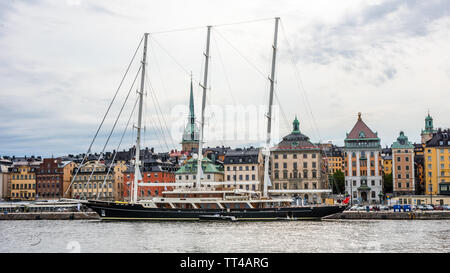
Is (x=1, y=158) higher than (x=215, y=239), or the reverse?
(x=1, y=158)

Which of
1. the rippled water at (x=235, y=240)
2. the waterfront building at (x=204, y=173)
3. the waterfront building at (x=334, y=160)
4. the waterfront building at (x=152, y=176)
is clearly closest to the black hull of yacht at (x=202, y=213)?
the rippled water at (x=235, y=240)

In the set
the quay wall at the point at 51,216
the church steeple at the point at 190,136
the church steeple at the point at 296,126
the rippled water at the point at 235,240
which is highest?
the church steeple at the point at 190,136

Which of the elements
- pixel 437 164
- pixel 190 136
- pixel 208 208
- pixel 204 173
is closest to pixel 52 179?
pixel 204 173

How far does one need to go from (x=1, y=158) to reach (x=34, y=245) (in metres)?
110

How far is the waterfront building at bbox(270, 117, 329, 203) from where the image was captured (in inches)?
4313

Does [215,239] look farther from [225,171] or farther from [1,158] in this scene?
[1,158]

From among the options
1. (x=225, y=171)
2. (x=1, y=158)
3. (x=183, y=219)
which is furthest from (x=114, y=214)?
(x=1, y=158)

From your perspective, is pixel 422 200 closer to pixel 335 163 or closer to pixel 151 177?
pixel 151 177

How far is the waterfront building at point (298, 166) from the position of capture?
359 feet

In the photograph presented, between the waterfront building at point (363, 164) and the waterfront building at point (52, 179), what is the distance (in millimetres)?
66007

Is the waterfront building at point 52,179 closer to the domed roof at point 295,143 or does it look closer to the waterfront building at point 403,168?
the domed roof at point 295,143

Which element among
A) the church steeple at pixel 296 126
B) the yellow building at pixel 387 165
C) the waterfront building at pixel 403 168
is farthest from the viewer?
the yellow building at pixel 387 165
